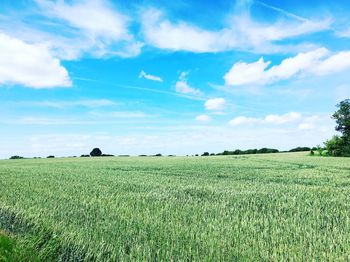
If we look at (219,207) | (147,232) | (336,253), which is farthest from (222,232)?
(219,207)

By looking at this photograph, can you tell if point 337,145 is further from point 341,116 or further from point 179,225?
point 179,225

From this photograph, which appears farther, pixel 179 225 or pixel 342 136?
pixel 342 136

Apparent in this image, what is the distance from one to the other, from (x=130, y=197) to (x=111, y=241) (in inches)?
157

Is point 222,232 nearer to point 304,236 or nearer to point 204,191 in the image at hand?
point 304,236

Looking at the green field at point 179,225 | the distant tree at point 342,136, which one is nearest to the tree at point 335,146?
the distant tree at point 342,136

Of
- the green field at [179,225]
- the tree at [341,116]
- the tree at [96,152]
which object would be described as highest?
the tree at [341,116]

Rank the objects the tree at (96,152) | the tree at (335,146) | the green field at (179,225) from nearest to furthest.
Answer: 1. the green field at (179,225)
2. the tree at (96,152)
3. the tree at (335,146)

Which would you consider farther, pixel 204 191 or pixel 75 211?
pixel 204 191

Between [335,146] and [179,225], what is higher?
[335,146]

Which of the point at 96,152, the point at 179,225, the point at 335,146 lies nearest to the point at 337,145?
the point at 335,146

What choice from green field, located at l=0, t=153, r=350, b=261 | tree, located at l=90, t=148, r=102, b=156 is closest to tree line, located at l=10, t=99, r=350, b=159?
tree, located at l=90, t=148, r=102, b=156

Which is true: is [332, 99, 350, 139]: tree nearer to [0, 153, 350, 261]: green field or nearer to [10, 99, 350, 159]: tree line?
[10, 99, 350, 159]: tree line

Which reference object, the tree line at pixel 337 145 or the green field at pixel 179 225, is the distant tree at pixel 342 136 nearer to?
the tree line at pixel 337 145

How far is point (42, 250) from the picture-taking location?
5.08 meters
